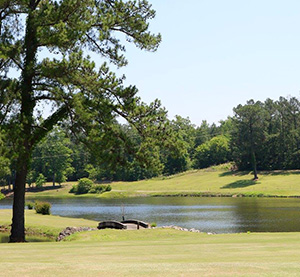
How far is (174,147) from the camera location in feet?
78.6

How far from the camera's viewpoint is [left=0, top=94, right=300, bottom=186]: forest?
2341cm

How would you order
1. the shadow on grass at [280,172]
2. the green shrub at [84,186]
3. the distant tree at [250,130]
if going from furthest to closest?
1. the green shrub at [84,186]
2. the shadow on grass at [280,172]
3. the distant tree at [250,130]

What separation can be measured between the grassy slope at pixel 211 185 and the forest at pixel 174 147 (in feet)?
14.7

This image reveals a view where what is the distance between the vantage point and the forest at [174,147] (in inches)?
922

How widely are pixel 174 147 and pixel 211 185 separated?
80.5 m

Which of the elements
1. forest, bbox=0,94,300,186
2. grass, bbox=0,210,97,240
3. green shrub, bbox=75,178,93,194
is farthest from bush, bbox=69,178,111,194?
grass, bbox=0,210,97,240

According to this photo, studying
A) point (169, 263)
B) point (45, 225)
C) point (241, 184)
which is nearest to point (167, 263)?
point (169, 263)

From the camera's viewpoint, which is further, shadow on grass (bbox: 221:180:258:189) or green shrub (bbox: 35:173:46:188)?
green shrub (bbox: 35:173:46:188)

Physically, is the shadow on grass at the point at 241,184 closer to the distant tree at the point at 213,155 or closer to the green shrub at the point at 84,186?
the distant tree at the point at 213,155

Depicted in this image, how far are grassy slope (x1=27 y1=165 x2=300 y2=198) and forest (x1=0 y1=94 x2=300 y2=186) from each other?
Answer: 449 centimetres

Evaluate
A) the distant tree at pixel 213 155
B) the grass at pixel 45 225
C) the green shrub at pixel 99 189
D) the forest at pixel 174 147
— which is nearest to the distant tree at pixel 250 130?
the forest at pixel 174 147

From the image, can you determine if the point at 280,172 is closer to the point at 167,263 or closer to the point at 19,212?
the point at 19,212

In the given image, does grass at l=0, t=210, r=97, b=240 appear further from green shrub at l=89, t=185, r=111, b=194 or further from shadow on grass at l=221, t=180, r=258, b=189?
green shrub at l=89, t=185, r=111, b=194

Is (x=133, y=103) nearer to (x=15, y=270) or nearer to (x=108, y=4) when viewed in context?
(x=108, y=4)
